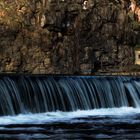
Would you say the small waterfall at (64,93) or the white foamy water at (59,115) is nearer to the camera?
the white foamy water at (59,115)

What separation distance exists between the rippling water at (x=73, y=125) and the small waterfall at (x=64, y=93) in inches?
36.8

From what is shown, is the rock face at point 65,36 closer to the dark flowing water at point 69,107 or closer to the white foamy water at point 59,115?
the dark flowing water at point 69,107

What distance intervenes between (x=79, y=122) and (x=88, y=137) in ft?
20.2

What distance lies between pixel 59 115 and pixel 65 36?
49.2 metres

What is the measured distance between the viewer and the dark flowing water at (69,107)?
89.6 feet

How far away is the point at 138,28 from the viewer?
3487 inches

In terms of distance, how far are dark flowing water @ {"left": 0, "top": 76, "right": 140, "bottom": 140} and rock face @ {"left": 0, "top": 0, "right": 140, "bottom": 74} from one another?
3723cm

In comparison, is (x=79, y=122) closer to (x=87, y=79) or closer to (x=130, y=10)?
(x=87, y=79)

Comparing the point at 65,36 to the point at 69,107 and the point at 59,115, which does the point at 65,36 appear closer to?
the point at 69,107

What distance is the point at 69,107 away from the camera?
1501 inches

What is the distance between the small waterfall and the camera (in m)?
35.5

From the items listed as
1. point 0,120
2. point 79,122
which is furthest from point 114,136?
point 0,120

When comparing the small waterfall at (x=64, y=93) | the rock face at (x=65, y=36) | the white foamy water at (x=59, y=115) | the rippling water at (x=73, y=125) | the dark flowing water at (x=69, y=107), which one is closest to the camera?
the rippling water at (x=73, y=125)

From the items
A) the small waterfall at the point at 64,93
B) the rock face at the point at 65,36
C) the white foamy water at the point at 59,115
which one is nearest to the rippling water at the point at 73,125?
the white foamy water at the point at 59,115
